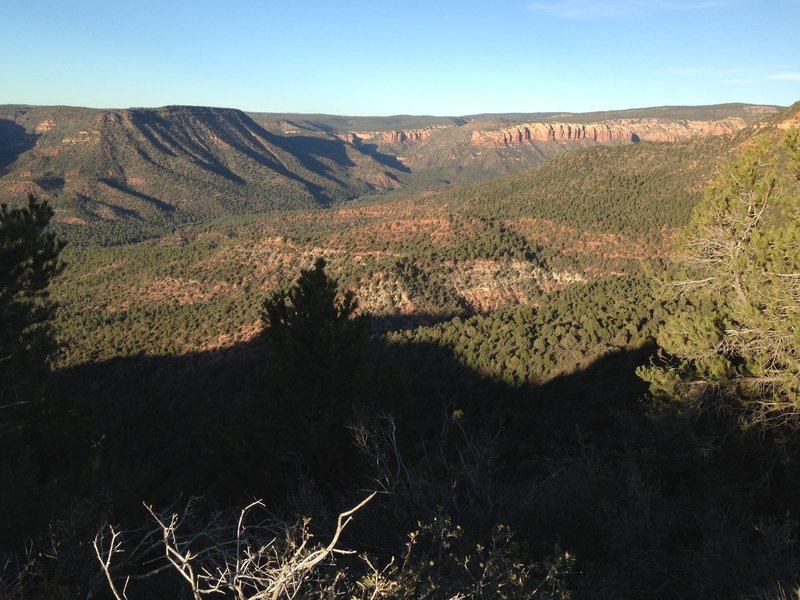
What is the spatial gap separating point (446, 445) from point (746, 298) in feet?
22.8

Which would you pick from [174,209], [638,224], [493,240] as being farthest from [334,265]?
[174,209]

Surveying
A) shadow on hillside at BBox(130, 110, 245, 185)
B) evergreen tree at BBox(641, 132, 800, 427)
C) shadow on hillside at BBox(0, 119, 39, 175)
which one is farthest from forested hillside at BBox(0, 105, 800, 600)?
shadow on hillside at BBox(130, 110, 245, 185)

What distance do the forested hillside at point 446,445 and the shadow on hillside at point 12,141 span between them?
140255 mm

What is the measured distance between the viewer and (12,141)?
514 ft

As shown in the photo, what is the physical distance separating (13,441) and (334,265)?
147 ft

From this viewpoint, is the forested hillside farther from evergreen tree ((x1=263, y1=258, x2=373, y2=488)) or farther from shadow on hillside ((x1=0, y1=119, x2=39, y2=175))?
shadow on hillside ((x1=0, y1=119, x2=39, y2=175))

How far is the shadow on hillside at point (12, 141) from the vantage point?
455 feet

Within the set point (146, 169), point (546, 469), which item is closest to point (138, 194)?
point (146, 169)

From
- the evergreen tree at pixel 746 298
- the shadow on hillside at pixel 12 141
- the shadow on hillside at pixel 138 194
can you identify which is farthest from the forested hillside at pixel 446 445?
the shadow on hillside at pixel 12 141

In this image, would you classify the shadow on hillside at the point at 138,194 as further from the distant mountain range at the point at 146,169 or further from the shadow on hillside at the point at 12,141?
the shadow on hillside at the point at 12,141

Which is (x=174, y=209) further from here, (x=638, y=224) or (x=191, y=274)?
(x=638, y=224)

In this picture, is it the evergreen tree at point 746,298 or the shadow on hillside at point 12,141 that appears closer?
the evergreen tree at point 746,298

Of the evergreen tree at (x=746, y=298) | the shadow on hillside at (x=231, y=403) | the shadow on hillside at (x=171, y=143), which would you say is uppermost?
the shadow on hillside at (x=171, y=143)

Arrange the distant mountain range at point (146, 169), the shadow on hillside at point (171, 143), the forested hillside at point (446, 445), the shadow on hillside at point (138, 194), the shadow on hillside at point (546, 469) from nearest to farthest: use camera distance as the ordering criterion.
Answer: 1. the forested hillside at point (446, 445)
2. the shadow on hillside at point (546, 469)
3. the distant mountain range at point (146, 169)
4. the shadow on hillside at point (138, 194)
5. the shadow on hillside at point (171, 143)
